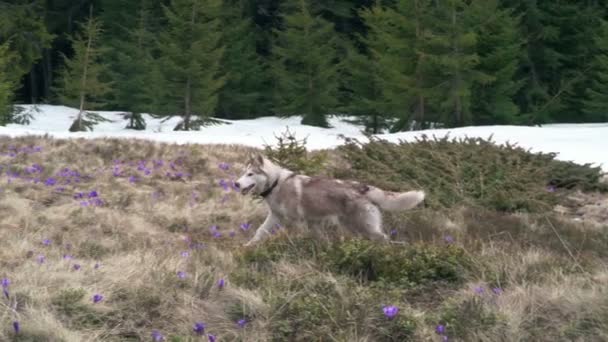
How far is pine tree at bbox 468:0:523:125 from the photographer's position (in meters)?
25.1

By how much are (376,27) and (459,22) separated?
610 centimetres

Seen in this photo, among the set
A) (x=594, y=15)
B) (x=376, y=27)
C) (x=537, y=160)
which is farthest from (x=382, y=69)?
(x=537, y=160)

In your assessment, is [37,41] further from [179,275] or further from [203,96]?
[179,275]

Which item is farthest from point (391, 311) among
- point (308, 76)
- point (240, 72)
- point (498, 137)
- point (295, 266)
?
point (240, 72)

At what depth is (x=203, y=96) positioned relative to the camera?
26.6m

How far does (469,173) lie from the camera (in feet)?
36.8

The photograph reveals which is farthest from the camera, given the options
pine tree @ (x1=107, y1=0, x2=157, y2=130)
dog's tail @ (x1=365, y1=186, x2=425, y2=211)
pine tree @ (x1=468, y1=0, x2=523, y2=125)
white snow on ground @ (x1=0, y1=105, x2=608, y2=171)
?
pine tree @ (x1=107, y1=0, x2=157, y2=130)

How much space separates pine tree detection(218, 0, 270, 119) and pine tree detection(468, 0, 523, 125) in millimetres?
11591

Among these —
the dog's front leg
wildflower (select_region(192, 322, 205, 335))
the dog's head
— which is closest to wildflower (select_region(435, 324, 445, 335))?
wildflower (select_region(192, 322, 205, 335))

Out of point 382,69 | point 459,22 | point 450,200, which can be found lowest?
point 450,200

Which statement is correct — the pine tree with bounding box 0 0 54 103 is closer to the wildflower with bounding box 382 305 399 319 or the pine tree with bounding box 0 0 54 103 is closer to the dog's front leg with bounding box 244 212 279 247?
the dog's front leg with bounding box 244 212 279 247

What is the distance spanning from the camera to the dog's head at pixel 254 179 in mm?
7414

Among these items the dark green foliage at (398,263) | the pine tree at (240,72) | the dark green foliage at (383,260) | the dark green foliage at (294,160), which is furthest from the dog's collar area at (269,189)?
the pine tree at (240,72)

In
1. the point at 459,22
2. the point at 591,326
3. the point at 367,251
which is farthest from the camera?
the point at 459,22
